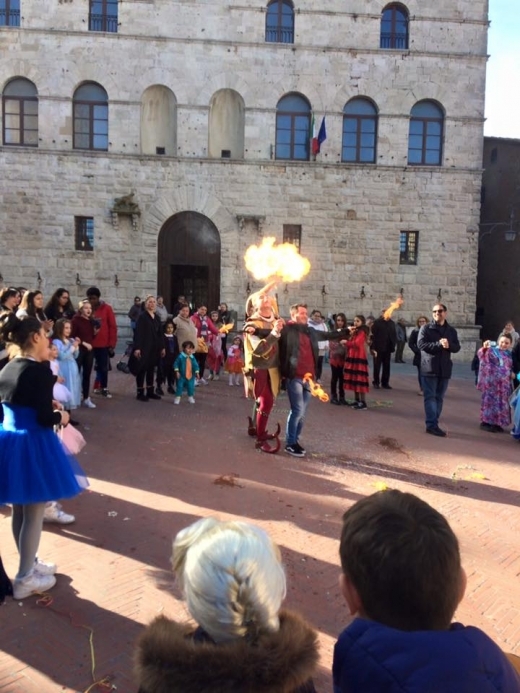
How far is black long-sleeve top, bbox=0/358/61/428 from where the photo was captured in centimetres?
363

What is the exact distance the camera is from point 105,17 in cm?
1941

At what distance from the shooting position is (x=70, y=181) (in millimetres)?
19625

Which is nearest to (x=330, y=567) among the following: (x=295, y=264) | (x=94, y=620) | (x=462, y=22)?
(x=94, y=620)

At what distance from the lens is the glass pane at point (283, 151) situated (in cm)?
2019

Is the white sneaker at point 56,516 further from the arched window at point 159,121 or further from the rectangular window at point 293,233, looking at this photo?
the arched window at point 159,121

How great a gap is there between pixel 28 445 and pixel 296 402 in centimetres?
417

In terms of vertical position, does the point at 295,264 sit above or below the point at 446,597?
above

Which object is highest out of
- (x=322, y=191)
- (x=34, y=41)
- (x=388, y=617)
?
(x=34, y=41)

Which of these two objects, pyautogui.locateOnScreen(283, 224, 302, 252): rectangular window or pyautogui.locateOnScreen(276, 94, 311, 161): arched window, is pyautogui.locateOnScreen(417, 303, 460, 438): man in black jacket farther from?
pyautogui.locateOnScreen(276, 94, 311, 161): arched window

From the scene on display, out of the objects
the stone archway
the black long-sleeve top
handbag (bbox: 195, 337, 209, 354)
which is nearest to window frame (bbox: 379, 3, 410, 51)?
the stone archway

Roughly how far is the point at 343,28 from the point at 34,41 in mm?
10804

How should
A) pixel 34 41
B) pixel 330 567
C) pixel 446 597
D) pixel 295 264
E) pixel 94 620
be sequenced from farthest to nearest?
pixel 34 41, pixel 295 264, pixel 330 567, pixel 94 620, pixel 446 597

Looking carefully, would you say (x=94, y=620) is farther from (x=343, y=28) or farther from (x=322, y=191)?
(x=343, y=28)

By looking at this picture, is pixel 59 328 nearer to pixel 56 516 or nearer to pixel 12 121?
pixel 56 516
